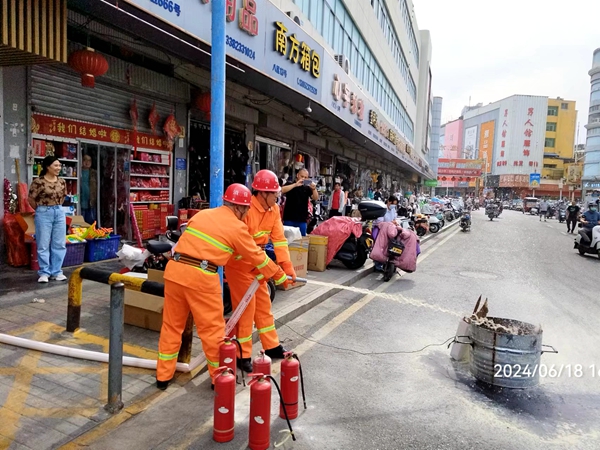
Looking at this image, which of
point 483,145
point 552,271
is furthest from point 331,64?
point 483,145

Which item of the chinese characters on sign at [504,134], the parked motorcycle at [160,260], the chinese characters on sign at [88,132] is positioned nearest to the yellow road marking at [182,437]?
the parked motorcycle at [160,260]

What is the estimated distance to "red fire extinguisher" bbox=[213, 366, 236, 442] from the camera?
9.29ft

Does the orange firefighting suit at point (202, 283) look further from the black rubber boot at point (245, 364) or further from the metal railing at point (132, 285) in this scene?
the black rubber boot at point (245, 364)

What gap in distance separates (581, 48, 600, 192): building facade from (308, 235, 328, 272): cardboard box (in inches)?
2723

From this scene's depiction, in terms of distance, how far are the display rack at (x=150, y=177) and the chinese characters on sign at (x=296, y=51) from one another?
363 centimetres

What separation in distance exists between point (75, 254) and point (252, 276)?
446cm

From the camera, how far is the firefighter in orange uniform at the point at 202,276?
3365 millimetres

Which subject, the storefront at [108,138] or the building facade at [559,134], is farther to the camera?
the building facade at [559,134]

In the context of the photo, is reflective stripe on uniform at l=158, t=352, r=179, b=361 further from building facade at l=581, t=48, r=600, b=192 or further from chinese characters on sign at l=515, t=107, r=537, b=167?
chinese characters on sign at l=515, t=107, r=537, b=167

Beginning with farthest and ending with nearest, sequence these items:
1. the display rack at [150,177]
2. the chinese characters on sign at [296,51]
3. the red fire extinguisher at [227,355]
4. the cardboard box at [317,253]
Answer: the display rack at [150,177] < the chinese characters on sign at [296,51] < the cardboard box at [317,253] < the red fire extinguisher at [227,355]


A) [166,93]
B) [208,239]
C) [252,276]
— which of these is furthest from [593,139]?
[208,239]

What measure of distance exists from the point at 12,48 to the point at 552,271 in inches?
438

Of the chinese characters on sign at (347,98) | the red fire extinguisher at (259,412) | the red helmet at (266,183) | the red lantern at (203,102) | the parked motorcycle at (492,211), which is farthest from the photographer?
the parked motorcycle at (492,211)

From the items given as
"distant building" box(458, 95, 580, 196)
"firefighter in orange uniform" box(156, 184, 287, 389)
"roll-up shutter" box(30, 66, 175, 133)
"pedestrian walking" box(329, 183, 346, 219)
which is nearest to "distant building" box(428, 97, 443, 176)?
"distant building" box(458, 95, 580, 196)
